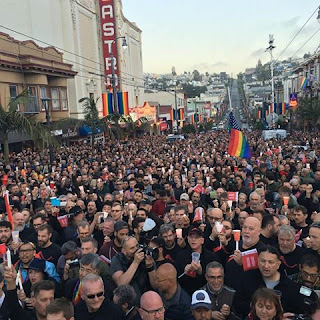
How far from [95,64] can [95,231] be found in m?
40.3

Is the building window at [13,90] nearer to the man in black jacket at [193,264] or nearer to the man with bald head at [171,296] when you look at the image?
the man in black jacket at [193,264]

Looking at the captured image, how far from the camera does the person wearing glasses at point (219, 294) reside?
416cm

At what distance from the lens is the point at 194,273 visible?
4957 millimetres

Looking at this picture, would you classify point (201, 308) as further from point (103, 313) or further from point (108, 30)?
point (108, 30)

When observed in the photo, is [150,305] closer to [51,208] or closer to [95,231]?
[95,231]

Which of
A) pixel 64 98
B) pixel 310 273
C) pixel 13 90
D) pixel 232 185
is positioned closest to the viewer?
pixel 310 273

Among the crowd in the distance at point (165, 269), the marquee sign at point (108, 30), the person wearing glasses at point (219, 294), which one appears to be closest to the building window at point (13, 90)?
the marquee sign at point (108, 30)

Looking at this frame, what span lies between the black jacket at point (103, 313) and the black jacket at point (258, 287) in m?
1.31

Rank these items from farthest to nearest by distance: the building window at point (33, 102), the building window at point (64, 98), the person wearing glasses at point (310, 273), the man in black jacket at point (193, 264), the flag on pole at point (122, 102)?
the flag on pole at point (122, 102) < the building window at point (64, 98) < the building window at point (33, 102) < the man in black jacket at point (193, 264) < the person wearing glasses at point (310, 273)

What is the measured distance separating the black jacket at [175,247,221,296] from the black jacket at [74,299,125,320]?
3.79 feet

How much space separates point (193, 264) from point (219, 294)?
1.65ft

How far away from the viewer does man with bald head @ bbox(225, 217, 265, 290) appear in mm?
4688

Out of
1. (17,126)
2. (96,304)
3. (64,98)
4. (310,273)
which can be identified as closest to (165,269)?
(96,304)

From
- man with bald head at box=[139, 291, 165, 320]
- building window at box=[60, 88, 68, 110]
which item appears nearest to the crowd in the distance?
man with bald head at box=[139, 291, 165, 320]
